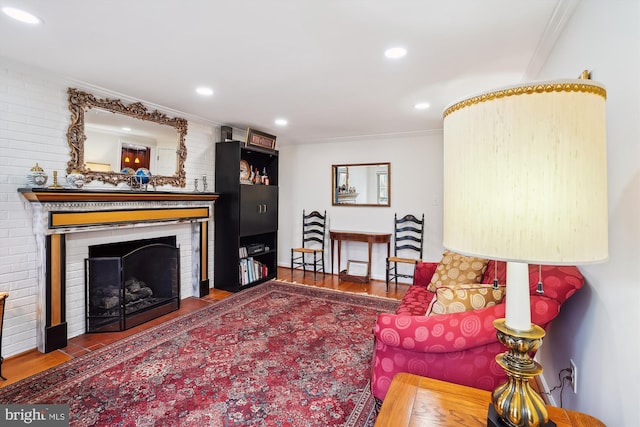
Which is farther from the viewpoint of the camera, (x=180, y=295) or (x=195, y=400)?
(x=180, y=295)

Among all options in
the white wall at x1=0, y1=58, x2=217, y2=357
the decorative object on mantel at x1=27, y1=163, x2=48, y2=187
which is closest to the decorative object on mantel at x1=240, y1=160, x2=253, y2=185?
the white wall at x1=0, y1=58, x2=217, y2=357

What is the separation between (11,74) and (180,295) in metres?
2.58

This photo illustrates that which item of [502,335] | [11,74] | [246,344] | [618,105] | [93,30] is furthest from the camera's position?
[246,344]

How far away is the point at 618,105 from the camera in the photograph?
118 cm

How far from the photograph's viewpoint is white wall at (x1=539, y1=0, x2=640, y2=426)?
1.05 meters

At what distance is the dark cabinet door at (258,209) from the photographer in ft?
14.0

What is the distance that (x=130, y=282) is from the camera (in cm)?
338

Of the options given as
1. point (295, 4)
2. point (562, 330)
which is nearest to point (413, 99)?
point (295, 4)

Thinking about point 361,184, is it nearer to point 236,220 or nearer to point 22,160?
point 236,220

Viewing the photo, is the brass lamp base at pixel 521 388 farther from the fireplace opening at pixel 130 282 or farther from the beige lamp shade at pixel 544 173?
the fireplace opening at pixel 130 282

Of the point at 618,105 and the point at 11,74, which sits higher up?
the point at 11,74

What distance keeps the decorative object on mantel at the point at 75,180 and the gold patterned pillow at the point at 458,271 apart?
3.22 meters

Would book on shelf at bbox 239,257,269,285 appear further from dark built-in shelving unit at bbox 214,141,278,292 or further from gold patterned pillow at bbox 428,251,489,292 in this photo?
gold patterned pillow at bbox 428,251,489,292

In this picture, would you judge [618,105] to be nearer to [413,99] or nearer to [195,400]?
[413,99]
